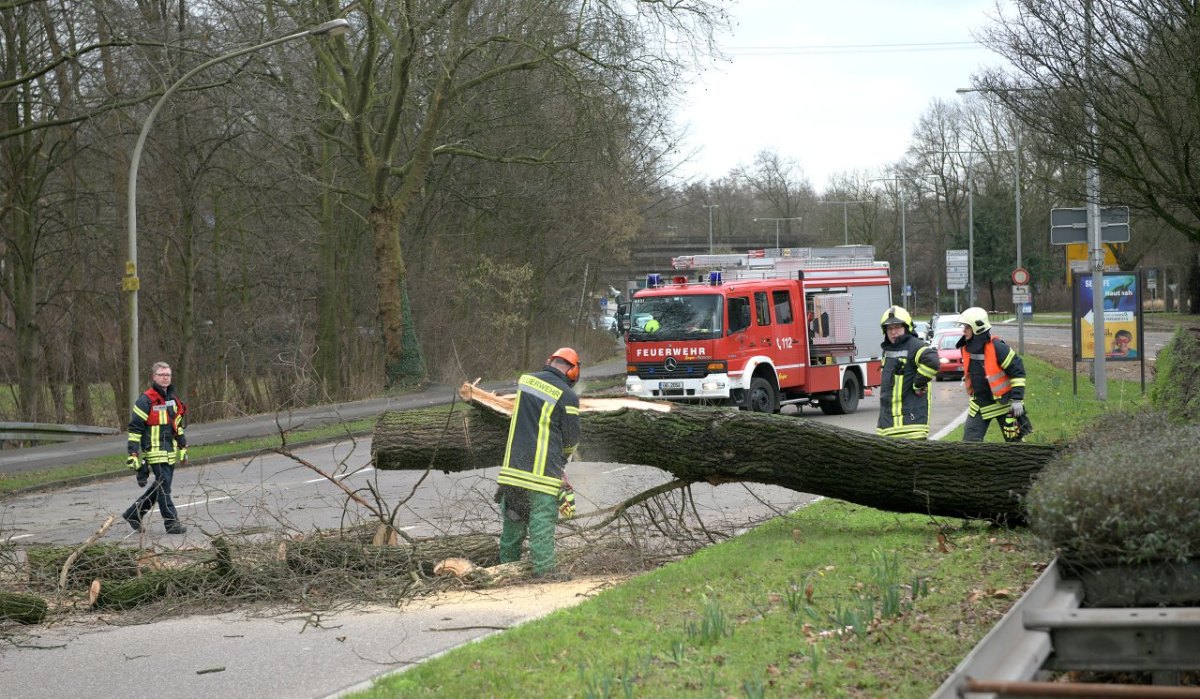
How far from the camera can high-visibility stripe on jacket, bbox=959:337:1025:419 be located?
11148 mm

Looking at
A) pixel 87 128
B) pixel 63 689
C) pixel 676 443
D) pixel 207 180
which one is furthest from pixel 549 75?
pixel 63 689

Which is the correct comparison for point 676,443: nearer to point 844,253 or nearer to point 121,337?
point 844,253

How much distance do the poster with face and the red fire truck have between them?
3.54 metres

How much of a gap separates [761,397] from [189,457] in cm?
922

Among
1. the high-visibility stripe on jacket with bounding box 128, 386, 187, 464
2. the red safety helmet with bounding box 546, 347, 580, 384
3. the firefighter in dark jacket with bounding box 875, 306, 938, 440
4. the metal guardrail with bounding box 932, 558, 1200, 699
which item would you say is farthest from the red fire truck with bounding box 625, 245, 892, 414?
the metal guardrail with bounding box 932, 558, 1200, 699

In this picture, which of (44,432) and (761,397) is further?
(44,432)

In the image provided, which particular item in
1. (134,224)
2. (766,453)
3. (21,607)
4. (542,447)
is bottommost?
(21,607)

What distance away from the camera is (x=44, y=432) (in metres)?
23.6

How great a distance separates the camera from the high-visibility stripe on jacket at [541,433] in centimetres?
841

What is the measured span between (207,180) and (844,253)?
44.8 feet

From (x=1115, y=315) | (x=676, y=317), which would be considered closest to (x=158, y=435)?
(x=676, y=317)

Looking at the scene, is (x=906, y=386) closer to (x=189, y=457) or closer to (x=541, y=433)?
(x=541, y=433)

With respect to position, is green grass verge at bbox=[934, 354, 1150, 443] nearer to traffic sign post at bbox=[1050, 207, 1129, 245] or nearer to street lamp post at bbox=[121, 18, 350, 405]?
traffic sign post at bbox=[1050, 207, 1129, 245]

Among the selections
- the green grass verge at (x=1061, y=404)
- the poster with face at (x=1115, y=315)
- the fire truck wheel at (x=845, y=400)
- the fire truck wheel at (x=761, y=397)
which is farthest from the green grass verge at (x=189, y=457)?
the poster with face at (x=1115, y=315)
